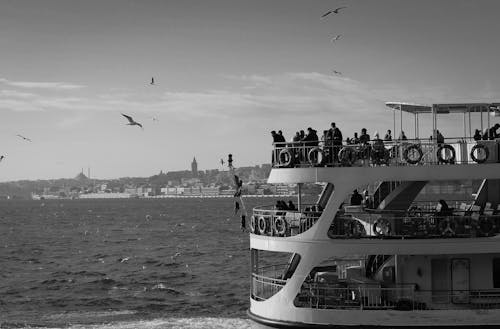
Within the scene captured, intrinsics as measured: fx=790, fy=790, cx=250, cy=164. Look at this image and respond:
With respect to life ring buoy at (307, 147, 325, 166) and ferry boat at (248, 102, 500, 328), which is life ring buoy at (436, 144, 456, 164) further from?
life ring buoy at (307, 147, 325, 166)

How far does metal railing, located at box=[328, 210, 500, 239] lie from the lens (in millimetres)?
20375

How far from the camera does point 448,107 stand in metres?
22.4

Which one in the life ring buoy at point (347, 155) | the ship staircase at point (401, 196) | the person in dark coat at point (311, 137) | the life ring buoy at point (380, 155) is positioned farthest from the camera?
the ship staircase at point (401, 196)

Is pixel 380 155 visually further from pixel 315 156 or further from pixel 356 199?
→ pixel 356 199

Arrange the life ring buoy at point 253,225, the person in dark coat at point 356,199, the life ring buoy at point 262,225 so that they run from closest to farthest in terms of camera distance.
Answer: the life ring buoy at point 262,225, the life ring buoy at point 253,225, the person in dark coat at point 356,199

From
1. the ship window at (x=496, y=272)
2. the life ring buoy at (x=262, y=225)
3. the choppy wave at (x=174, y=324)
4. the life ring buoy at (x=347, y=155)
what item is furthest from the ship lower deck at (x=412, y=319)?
the choppy wave at (x=174, y=324)

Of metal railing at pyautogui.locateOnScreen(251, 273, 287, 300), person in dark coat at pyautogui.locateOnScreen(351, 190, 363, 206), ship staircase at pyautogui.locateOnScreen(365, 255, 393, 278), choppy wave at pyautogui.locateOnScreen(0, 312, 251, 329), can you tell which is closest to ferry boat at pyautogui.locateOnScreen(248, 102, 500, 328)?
metal railing at pyautogui.locateOnScreen(251, 273, 287, 300)

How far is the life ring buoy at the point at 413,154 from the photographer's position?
20.6 m

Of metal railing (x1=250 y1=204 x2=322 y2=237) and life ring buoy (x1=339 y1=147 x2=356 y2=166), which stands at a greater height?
life ring buoy (x1=339 y1=147 x2=356 y2=166)

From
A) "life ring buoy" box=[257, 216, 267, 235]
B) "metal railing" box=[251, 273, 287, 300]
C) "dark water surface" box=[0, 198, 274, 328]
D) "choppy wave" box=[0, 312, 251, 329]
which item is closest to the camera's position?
"life ring buoy" box=[257, 216, 267, 235]

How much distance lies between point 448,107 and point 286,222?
5.74 meters

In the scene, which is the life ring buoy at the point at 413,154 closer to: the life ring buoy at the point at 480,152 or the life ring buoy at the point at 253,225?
the life ring buoy at the point at 480,152

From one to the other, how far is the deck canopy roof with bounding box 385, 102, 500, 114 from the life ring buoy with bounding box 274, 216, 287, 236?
5158 mm

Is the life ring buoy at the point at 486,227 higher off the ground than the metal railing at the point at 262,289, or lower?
higher
